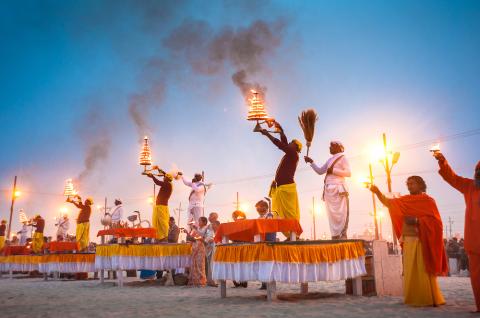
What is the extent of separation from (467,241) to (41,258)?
51.5ft

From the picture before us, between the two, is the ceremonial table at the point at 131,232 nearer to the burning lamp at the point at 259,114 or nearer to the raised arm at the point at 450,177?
the burning lamp at the point at 259,114

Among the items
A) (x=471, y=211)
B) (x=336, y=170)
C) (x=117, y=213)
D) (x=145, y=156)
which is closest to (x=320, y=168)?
(x=336, y=170)

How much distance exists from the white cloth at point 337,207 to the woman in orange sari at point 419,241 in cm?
146

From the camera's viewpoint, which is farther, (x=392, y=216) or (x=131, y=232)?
(x=131, y=232)

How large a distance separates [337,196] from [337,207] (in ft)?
A: 0.72

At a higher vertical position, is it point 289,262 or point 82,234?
point 82,234

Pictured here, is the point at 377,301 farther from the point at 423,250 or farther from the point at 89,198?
the point at 89,198

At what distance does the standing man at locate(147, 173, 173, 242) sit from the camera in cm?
1429

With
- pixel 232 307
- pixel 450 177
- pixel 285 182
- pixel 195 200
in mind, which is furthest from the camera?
pixel 195 200

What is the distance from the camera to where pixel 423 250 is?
7207 mm

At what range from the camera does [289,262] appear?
7703mm

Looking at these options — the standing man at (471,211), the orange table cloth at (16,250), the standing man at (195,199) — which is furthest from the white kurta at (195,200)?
the orange table cloth at (16,250)

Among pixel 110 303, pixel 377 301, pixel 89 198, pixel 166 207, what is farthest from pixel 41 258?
pixel 377 301

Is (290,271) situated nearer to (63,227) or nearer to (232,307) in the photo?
(232,307)
